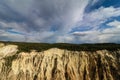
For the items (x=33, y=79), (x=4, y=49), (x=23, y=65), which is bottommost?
(x=33, y=79)

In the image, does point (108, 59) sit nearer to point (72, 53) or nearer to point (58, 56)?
point (72, 53)

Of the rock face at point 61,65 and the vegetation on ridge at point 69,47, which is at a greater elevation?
the vegetation on ridge at point 69,47

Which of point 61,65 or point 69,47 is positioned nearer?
point 61,65

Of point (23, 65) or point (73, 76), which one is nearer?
point (73, 76)

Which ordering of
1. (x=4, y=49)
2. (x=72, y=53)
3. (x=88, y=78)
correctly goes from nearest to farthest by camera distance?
(x=88, y=78) < (x=72, y=53) < (x=4, y=49)

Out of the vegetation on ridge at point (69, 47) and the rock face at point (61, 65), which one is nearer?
the rock face at point (61, 65)

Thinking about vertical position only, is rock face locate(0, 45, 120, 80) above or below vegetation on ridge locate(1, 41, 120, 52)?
below

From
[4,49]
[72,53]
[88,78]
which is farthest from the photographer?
[4,49]

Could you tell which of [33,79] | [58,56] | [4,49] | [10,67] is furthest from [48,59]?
[4,49]
